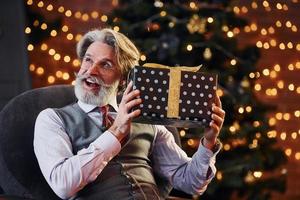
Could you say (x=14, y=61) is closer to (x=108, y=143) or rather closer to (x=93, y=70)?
(x=93, y=70)

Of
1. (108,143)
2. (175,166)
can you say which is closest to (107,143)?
(108,143)

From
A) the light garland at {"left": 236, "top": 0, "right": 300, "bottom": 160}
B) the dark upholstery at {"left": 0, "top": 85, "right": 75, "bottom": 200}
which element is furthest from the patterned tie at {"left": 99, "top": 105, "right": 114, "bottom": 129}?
the light garland at {"left": 236, "top": 0, "right": 300, "bottom": 160}

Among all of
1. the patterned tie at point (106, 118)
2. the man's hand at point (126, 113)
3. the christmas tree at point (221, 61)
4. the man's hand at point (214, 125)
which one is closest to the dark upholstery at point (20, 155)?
the patterned tie at point (106, 118)

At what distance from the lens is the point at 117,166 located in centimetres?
190

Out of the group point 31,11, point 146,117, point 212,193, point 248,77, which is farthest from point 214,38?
point 146,117

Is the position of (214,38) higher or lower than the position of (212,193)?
higher

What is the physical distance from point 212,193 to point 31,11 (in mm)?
1466

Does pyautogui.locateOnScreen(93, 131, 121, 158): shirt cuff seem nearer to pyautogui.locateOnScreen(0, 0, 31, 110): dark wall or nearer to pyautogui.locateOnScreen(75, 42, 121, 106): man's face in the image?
pyautogui.locateOnScreen(75, 42, 121, 106): man's face

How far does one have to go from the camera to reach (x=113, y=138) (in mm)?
1774

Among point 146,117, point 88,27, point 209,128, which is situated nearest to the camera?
point 146,117

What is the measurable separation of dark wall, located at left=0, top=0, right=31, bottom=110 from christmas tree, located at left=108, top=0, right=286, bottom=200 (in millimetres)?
546

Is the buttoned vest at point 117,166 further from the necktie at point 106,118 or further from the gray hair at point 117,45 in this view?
the gray hair at point 117,45

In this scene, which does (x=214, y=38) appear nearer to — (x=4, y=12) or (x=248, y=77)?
(x=248, y=77)

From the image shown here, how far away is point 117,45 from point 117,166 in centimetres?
40
